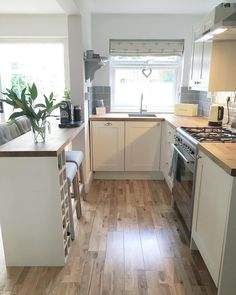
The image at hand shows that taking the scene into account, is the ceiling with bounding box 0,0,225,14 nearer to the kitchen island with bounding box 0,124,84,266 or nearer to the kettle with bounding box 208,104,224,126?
the kettle with bounding box 208,104,224,126

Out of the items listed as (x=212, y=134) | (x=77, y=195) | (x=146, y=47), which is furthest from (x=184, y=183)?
(x=146, y=47)

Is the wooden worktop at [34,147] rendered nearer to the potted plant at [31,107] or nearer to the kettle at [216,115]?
the potted plant at [31,107]

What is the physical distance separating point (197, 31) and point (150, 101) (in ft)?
4.69

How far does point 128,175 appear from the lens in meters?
3.68

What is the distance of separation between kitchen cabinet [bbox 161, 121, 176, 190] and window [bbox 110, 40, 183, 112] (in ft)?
2.71

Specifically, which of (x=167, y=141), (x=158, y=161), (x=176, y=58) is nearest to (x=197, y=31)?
(x=176, y=58)

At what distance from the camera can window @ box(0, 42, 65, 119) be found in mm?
4008

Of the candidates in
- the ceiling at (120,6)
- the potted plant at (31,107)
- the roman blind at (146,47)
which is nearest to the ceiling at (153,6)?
the ceiling at (120,6)

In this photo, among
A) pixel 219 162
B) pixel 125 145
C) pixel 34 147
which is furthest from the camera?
pixel 125 145

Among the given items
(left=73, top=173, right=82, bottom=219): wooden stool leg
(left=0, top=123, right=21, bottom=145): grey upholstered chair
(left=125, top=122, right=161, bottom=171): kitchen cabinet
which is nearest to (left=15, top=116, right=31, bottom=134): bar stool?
(left=0, top=123, right=21, bottom=145): grey upholstered chair

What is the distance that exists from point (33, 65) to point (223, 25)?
3221 mm

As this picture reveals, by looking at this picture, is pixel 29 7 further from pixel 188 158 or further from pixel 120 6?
pixel 188 158

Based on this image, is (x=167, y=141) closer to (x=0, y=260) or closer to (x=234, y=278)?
(x=234, y=278)

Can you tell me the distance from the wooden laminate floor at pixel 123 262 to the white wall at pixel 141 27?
250 centimetres
